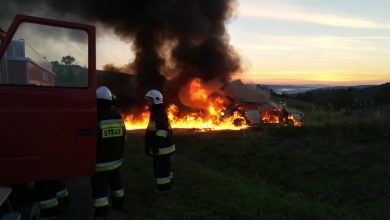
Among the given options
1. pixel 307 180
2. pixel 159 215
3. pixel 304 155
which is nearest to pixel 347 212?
pixel 307 180

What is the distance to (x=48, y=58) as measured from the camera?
519 cm

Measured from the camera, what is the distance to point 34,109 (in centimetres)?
474

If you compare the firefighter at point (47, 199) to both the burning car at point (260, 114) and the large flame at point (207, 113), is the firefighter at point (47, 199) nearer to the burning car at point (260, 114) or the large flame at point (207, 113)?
the large flame at point (207, 113)

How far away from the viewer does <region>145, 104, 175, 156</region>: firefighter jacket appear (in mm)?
7406

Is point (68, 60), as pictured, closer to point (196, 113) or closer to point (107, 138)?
point (107, 138)

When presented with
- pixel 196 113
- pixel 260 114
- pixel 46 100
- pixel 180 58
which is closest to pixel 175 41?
pixel 180 58

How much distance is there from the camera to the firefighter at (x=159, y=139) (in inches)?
292

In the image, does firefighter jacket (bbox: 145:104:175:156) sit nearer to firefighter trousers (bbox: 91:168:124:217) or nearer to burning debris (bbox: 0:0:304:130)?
firefighter trousers (bbox: 91:168:124:217)

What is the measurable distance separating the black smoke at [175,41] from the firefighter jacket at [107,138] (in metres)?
14.2

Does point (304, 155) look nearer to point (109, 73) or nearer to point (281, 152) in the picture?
point (281, 152)

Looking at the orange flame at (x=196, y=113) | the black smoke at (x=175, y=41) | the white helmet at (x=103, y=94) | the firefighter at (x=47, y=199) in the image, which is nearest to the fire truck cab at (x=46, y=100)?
the firefighter at (x=47, y=199)

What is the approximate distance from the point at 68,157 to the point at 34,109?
0.66 metres

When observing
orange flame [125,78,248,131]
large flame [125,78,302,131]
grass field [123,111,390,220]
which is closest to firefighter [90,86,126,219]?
grass field [123,111,390,220]

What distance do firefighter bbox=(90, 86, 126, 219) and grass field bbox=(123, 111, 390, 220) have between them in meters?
0.63
